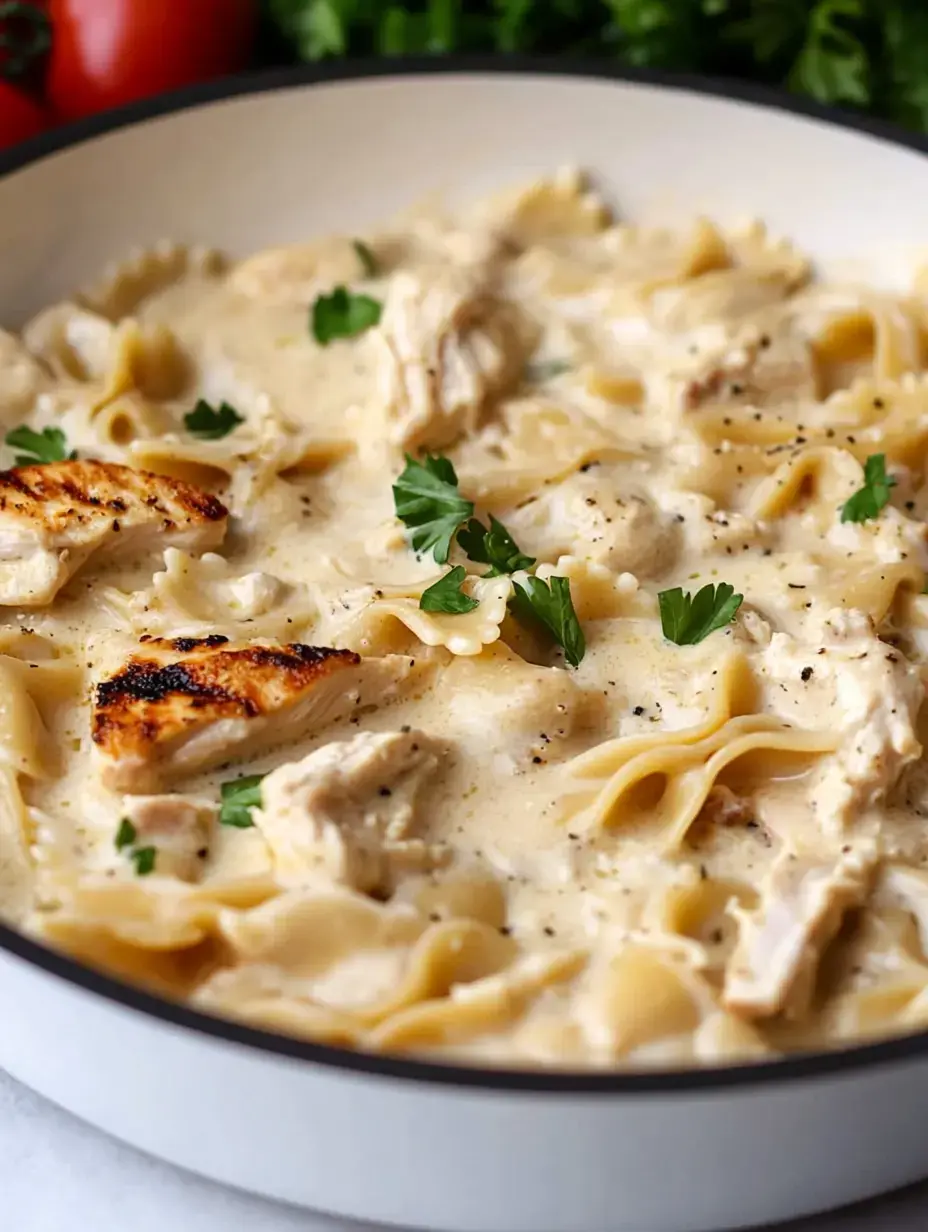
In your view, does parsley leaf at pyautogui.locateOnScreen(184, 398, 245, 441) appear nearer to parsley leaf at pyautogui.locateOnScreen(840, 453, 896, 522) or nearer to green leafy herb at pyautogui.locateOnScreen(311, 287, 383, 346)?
green leafy herb at pyautogui.locateOnScreen(311, 287, 383, 346)

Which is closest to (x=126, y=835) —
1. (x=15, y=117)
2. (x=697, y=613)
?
(x=697, y=613)

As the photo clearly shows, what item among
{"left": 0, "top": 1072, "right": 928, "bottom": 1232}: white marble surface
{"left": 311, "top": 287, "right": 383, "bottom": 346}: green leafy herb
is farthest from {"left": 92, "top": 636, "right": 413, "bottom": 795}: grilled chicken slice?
{"left": 311, "top": 287, "right": 383, "bottom": 346}: green leafy herb

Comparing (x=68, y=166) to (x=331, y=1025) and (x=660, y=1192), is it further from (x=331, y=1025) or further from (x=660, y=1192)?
(x=660, y=1192)

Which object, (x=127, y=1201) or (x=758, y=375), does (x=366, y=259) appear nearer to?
(x=758, y=375)

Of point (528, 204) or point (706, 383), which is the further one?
point (528, 204)

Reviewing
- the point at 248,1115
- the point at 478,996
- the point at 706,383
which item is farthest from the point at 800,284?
the point at 248,1115

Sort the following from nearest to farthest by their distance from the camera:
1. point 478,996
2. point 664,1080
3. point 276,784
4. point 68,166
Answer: point 664,1080, point 478,996, point 276,784, point 68,166

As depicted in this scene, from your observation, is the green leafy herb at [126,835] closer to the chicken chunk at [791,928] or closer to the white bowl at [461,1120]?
the white bowl at [461,1120]

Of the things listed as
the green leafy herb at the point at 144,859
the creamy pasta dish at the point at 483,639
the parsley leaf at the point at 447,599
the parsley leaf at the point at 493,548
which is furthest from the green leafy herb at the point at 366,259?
the green leafy herb at the point at 144,859
